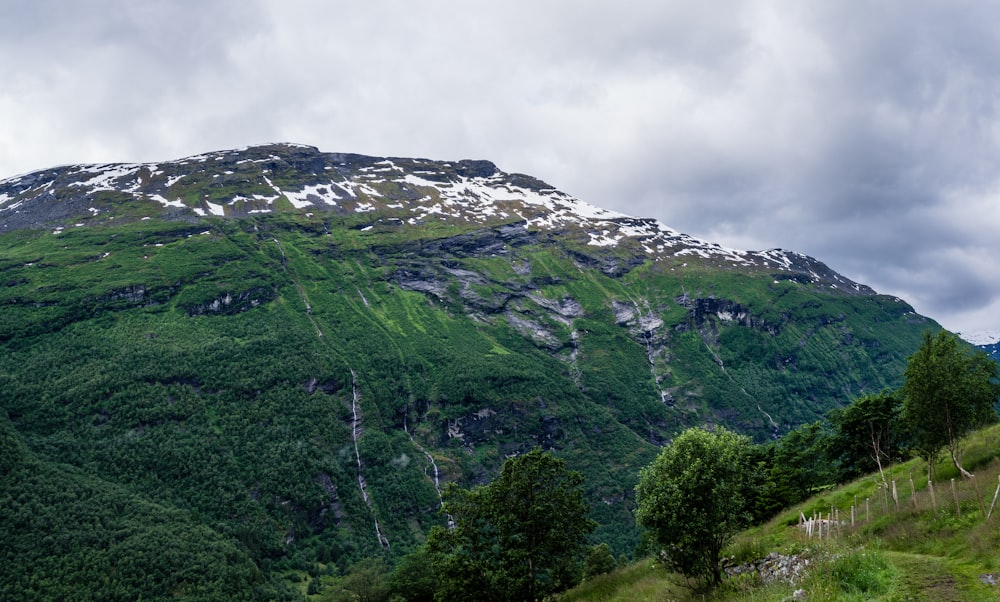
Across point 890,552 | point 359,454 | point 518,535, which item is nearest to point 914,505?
point 890,552

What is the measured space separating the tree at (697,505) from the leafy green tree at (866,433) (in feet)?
114

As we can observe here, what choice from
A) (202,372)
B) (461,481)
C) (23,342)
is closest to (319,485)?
(461,481)

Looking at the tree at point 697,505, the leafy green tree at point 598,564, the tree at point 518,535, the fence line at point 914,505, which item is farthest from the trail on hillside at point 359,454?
the tree at point 697,505

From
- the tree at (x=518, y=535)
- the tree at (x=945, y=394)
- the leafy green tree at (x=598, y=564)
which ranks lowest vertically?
the leafy green tree at (x=598, y=564)

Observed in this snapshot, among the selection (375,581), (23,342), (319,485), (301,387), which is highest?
(23,342)

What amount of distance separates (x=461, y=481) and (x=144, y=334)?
124 m


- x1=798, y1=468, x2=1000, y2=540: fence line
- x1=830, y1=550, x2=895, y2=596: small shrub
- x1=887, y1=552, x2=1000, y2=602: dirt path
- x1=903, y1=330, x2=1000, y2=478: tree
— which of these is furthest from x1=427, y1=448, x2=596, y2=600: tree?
x1=887, y1=552, x2=1000, y2=602: dirt path

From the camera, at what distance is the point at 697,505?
74.3 ft

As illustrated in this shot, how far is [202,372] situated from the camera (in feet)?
581

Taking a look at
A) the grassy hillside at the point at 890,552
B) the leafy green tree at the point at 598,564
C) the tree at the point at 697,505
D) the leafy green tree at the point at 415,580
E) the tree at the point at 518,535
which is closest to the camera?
the grassy hillside at the point at 890,552

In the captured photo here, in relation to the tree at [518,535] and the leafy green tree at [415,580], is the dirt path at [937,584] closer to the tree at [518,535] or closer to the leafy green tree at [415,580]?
the tree at [518,535]

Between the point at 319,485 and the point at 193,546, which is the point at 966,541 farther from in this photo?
the point at 319,485

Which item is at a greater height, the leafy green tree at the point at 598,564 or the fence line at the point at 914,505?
the fence line at the point at 914,505

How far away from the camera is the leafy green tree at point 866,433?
50.7 m
